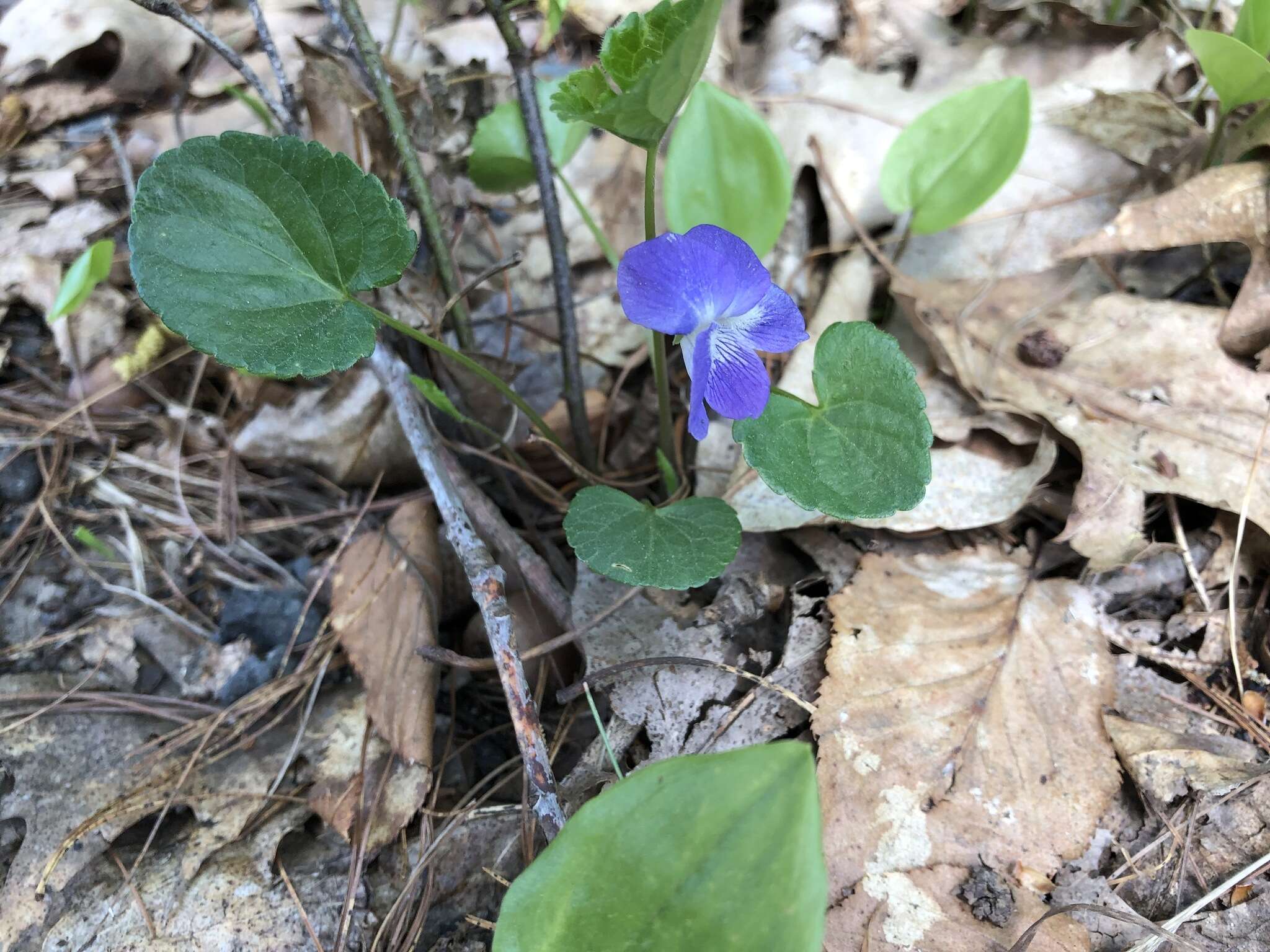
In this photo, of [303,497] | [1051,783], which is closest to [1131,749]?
[1051,783]

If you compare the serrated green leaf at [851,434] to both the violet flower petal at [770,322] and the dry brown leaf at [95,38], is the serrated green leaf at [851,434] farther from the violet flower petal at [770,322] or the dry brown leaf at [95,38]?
the dry brown leaf at [95,38]

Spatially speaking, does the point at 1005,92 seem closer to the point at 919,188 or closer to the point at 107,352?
the point at 919,188

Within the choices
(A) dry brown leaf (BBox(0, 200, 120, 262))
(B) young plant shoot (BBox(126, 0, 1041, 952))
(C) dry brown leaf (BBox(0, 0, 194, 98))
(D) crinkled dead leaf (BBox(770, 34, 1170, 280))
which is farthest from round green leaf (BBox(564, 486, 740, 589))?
(C) dry brown leaf (BBox(0, 0, 194, 98))

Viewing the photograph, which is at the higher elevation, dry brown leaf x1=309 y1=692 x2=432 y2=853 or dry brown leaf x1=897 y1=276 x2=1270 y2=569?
dry brown leaf x1=897 y1=276 x2=1270 y2=569

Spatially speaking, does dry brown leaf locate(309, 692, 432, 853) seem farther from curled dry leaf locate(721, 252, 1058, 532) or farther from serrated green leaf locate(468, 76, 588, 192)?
serrated green leaf locate(468, 76, 588, 192)

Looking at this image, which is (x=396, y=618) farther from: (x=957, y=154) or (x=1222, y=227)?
(x=1222, y=227)

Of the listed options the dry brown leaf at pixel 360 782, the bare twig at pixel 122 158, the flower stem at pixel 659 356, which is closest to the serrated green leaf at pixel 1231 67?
the flower stem at pixel 659 356

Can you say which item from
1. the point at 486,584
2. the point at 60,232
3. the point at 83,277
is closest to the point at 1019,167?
the point at 486,584
